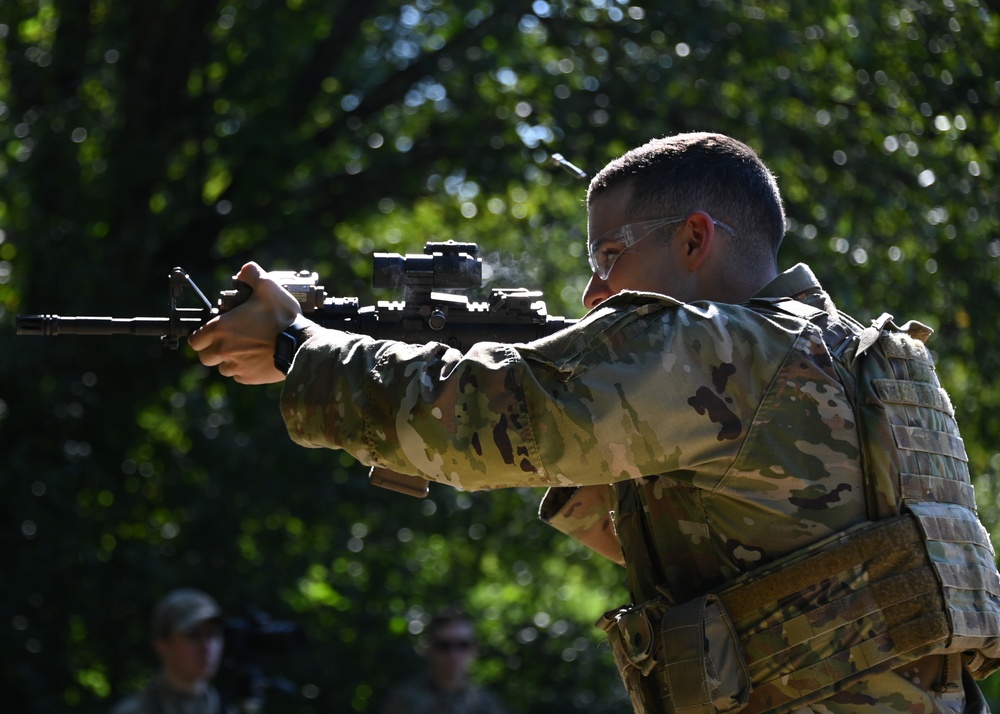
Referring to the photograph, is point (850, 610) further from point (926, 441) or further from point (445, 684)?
point (445, 684)

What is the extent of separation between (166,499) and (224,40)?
2.93 meters

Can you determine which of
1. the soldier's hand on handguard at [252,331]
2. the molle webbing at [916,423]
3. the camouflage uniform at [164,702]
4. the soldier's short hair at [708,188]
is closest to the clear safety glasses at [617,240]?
the soldier's short hair at [708,188]

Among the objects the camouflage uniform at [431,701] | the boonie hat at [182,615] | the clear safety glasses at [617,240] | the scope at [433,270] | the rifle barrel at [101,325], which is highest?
the clear safety glasses at [617,240]

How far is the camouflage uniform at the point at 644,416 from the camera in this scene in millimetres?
2418

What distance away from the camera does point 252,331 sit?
2695 millimetres

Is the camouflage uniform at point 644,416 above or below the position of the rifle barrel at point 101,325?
above

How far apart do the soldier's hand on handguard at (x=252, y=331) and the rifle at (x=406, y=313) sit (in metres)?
0.17

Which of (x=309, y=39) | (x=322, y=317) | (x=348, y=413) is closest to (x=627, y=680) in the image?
(x=348, y=413)

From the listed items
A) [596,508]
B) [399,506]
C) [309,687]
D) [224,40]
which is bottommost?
[309,687]

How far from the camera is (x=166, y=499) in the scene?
8.10 meters

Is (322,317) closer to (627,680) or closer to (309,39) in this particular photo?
(627,680)

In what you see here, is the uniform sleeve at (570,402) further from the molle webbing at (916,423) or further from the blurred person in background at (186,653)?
the blurred person in background at (186,653)

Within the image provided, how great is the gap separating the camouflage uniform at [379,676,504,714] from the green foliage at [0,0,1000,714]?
1211 millimetres

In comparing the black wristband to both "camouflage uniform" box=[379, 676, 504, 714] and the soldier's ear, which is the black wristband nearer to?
the soldier's ear
